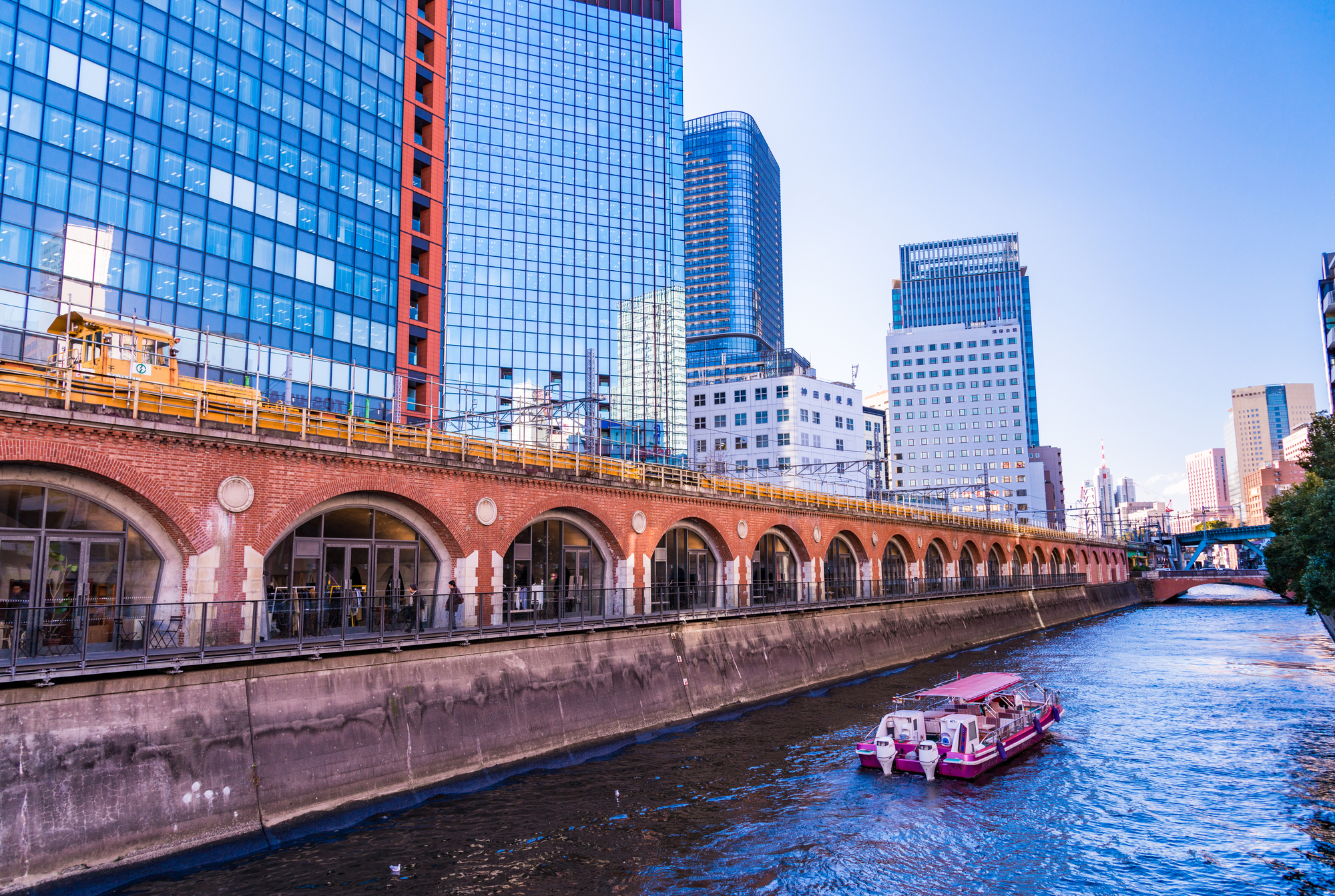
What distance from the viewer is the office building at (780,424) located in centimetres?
10612

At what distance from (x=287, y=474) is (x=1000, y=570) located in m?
72.8

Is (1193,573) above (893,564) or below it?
below

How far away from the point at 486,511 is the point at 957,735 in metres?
16.8

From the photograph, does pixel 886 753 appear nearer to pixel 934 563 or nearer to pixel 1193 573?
pixel 934 563

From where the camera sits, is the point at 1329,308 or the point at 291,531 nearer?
the point at 291,531

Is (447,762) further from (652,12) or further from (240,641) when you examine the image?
(652,12)

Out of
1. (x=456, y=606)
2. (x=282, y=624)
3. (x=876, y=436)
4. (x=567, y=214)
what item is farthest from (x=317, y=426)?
(x=876, y=436)

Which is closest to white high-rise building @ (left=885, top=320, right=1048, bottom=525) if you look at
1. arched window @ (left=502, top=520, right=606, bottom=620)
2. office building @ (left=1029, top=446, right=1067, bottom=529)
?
office building @ (left=1029, top=446, right=1067, bottom=529)

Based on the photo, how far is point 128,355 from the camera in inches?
977

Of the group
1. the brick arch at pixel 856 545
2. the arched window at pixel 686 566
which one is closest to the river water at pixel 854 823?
the arched window at pixel 686 566

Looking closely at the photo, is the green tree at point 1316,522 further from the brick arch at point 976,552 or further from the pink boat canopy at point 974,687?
the brick arch at point 976,552

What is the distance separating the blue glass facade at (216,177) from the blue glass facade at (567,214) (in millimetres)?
31664

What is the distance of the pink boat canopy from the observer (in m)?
26.4

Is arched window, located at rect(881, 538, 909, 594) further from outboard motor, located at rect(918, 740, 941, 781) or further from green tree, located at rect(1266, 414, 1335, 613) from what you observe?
outboard motor, located at rect(918, 740, 941, 781)
